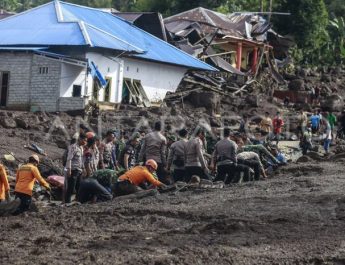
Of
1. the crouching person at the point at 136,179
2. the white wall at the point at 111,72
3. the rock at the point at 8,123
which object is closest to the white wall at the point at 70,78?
the white wall at the point at 111,72

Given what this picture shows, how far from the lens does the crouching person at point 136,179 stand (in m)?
17.6

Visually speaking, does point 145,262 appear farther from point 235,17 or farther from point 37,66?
point 235,17

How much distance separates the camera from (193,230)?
518 inches

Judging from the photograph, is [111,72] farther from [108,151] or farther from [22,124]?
[108,151]

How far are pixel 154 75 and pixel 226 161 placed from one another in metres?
21.4

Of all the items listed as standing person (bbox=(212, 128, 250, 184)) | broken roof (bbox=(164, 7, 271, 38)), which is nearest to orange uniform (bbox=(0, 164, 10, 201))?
standing person (bbox=(212, 128, 250, 184))

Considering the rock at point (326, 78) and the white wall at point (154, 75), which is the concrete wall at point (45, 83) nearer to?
the white wall at point (154, 75)

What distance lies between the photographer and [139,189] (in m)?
17.7

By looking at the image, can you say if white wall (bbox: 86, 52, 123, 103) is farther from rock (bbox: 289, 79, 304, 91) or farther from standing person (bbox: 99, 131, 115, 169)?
rock (bbox: 289, 79, 304, 91)

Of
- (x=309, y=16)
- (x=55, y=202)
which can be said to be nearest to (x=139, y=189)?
(x=55, y=202)

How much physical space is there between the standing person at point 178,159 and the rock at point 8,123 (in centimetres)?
942

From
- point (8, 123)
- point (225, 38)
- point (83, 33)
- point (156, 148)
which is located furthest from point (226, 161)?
point (225, 38)

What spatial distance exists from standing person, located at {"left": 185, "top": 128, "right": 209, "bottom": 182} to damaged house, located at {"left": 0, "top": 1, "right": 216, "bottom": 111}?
14.4 meters

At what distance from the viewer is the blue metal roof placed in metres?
35.2
